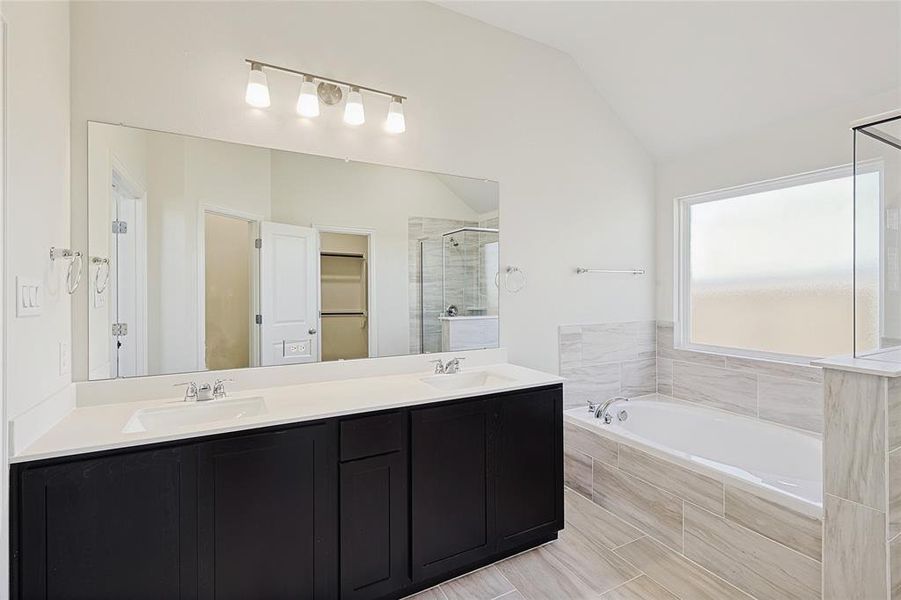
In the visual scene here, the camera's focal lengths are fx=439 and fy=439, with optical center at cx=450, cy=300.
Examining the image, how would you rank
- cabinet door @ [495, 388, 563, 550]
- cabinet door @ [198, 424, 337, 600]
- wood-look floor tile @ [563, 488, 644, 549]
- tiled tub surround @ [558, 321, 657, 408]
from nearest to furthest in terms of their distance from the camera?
cabinet door @ [198, 424, 337, 600], cabinet door @ [495, 388, 563, 550], wood-look floor tile @ [563, 488, 644, 549], tiled tub surround @ [558, 321, 657, 408]

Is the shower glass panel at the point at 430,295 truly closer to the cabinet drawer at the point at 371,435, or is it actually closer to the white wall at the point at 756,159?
the cabinet drawer at the point at 371,435

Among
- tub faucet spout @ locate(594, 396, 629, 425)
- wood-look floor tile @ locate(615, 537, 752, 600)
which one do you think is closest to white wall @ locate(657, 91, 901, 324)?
tub faucet spout @ locate(594, 396, 629, 425)

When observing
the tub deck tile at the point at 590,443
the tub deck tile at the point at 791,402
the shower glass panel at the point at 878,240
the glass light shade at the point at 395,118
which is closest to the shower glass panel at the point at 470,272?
the glass light shade at the point at 395,118

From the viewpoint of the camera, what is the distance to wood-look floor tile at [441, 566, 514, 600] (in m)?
1.95

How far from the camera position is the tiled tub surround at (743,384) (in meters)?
2.77

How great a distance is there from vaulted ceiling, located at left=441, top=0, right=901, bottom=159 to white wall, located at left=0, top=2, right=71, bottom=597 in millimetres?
2046

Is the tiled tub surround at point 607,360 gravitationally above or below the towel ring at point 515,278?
below

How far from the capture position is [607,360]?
11.3ft

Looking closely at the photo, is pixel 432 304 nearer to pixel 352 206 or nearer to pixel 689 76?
pixel 352 206

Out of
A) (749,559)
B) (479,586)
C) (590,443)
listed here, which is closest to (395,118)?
(590,443)

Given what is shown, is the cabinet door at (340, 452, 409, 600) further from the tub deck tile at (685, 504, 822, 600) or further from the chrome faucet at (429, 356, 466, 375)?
the tub deck tile at (685, 504, 822, 600)

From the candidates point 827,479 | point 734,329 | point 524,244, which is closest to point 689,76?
point 524,244

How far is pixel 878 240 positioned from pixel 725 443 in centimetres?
176

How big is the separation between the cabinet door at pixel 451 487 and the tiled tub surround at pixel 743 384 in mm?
1332
